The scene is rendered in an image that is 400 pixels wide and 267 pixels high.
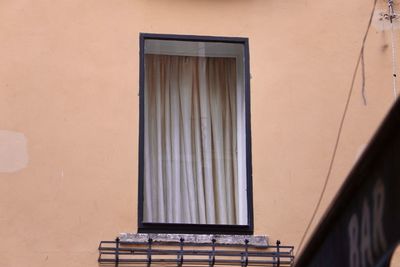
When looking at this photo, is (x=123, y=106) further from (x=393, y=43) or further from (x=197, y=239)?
(x=393, y=43)

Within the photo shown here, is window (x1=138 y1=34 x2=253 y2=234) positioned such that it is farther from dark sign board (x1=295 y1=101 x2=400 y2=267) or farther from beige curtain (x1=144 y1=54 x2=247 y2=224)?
dark sign board (x1=295 y1=101 x2=400 y2=267)

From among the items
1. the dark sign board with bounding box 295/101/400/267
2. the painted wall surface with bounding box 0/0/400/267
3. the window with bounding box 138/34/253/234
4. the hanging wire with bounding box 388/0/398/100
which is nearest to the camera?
the dark sign board with bounding box 295/101/400/267

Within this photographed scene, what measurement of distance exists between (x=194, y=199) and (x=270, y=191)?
2.19 feet

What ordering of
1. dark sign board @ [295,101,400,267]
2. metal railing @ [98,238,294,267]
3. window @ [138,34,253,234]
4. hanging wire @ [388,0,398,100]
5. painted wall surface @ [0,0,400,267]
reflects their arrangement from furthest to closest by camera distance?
hanging wire @ [388,0,398,100] < window @ [138,34,253,234] < painted wall surface @ [0,0,400,267] < metal railing @ [98,238,294,267] < dark sign board @ [295,101,400,267]

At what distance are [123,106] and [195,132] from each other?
704mm

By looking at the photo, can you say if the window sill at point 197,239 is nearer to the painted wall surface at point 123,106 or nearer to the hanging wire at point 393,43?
the painted wall surface at point 123,106

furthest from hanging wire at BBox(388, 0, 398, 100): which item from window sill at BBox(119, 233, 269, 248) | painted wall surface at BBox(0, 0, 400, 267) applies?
window sill at BBox(119, 233, 269, 248)

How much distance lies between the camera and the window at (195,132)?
8.52 meters

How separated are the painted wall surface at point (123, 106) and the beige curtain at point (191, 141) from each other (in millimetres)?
264

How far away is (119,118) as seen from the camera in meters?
8.48

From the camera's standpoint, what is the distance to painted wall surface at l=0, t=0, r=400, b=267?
26.7 feet

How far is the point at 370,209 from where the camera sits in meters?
3.88

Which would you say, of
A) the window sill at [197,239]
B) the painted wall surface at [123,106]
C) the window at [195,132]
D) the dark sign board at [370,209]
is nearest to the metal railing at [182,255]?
the window sill at [197,239]

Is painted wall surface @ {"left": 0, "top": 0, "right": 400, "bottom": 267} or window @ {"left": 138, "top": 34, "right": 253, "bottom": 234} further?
window @ {"left": 138, "top": 34, "right": 253, "bottom": 234}
